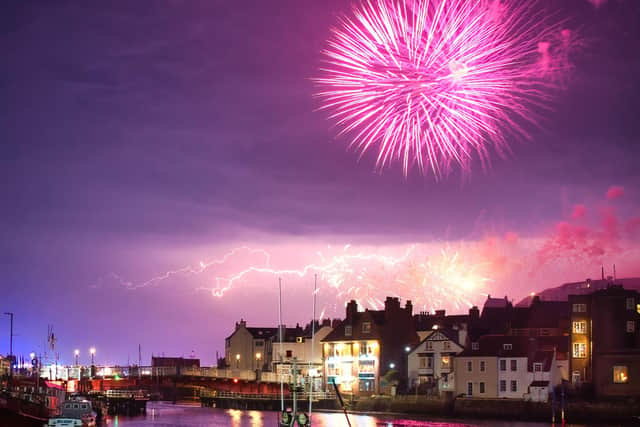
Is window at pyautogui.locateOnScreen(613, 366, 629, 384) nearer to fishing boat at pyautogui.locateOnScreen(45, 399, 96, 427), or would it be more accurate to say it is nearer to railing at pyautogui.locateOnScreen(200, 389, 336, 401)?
railing at pyautogui.locateOnScreen(200, 389, 336, 401)

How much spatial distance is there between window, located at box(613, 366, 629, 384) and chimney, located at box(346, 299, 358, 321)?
4692cm

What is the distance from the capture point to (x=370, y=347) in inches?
5364

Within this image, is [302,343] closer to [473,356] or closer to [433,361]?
[433,361]

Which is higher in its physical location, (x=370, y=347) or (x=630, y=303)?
(x=630, y=303)

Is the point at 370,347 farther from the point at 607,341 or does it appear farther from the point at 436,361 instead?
the point at 607,341

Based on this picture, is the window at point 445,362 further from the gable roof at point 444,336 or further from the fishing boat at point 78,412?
the fishing boat at point 78,412

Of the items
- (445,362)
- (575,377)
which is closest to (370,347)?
(445,362)

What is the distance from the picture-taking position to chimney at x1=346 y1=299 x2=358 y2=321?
14162 centimetres

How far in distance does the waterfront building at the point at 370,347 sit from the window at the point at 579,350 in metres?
29.0

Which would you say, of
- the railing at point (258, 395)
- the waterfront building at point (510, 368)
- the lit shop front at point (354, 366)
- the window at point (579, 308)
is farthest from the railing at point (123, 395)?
the window at point (579, 308)

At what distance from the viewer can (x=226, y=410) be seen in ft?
450

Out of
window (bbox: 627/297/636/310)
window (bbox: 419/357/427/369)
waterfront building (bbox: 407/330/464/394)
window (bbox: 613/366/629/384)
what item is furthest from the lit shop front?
window (bbox: 627/297/636/310)

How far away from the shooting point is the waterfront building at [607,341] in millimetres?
101562

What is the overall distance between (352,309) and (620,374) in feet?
159
